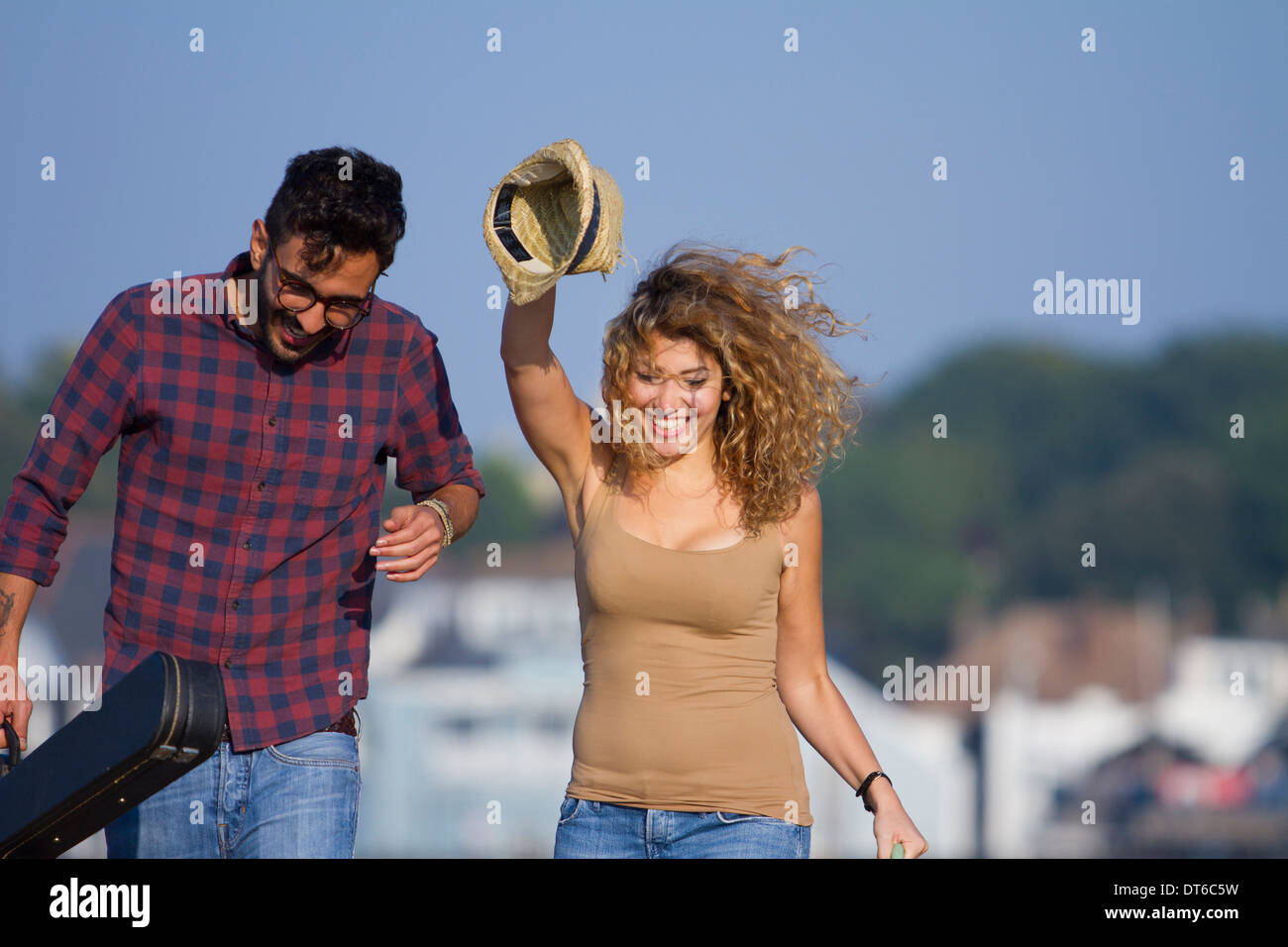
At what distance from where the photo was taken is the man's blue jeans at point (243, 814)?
14.3 feet

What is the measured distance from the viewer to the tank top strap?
14.9ft

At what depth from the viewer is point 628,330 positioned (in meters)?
4.62

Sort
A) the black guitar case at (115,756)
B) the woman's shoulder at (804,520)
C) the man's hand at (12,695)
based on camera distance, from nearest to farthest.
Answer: the black guitar case at (115,756) < the man's hand at (12,695) < the woman's shoulder at (804,520)

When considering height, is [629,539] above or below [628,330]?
below

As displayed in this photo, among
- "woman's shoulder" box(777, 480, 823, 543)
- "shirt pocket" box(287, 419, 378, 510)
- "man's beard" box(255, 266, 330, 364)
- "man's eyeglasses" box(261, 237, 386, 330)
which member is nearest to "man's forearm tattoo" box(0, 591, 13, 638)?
"shirt pocket" box(287, 419, 378, 510)

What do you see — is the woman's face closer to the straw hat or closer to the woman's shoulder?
the woman's shoulder

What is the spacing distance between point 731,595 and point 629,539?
30cm

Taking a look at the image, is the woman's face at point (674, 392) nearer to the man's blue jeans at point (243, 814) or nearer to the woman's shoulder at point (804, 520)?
the woman's shoulder at point (804, 520)

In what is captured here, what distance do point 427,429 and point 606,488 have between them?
571 millimetres

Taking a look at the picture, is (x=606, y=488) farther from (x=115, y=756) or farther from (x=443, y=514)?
(x=115, y=756)

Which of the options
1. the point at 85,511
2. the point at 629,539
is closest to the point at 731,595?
the point at 629,539

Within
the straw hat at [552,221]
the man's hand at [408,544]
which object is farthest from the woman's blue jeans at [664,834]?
the straw hat at [552,221]

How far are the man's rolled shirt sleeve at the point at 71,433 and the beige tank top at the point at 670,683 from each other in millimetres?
1245
